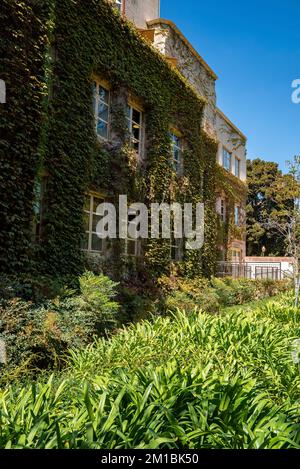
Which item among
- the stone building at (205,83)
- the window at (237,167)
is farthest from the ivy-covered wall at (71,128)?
the window at (237,167)

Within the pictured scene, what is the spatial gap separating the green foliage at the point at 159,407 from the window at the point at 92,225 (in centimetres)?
673

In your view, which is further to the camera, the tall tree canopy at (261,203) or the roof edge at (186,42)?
the tall tree canopy at (261,203)

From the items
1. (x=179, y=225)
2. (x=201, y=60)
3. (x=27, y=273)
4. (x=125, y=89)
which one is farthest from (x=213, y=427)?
(x=201, y=60)

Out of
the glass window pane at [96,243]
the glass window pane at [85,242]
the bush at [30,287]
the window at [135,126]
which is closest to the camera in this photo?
the bush at [30,287]

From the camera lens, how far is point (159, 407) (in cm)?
292

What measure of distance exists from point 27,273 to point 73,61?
577cm

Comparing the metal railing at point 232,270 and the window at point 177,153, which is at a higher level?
the window at point 177,153

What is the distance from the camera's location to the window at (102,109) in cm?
1173

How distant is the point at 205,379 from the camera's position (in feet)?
11.5

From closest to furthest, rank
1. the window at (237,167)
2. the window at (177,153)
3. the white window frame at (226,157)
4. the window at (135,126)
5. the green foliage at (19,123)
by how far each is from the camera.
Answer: the green foliage at (19,123)
the window at (135,126)
the window at (177,153)
the white window frame at (226,157)
the window at (237,167)

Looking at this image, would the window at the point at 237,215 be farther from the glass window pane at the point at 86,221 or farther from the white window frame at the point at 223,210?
the glass window pane at the point at 86,221

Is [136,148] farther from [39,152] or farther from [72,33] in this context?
[39,152]

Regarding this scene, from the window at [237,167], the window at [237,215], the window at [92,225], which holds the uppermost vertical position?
the window at [237,167]

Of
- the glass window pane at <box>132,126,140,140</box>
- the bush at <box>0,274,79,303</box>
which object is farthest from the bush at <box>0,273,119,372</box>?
the glass window pane at <box>132,126,140,140</box>
